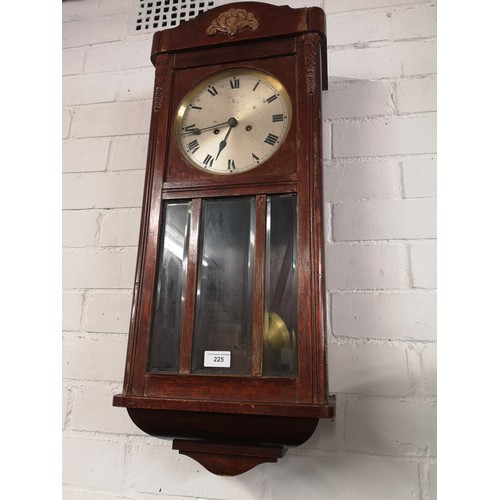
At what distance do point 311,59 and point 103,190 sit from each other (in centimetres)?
56

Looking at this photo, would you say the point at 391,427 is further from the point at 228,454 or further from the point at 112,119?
the point at 112,119

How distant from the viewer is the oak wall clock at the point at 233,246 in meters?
0.71

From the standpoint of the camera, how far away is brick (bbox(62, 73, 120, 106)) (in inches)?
46.6

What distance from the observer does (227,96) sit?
88 cm

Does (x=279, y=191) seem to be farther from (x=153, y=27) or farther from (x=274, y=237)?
(x=153, y=27)

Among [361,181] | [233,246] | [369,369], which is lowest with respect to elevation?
[369,369]

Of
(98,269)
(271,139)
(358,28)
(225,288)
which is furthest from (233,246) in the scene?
(358,28)

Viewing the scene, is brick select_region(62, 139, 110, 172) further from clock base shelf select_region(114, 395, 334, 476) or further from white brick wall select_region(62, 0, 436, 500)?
clock base shelf select_region(114, 395, 334, 476)

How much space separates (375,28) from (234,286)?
704 mm

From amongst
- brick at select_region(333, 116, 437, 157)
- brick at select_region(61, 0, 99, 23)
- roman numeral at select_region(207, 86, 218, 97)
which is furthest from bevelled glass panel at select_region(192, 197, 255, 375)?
brick at select_region(61, 0, 99, 23)

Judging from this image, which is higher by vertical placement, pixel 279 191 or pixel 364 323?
pixel 279 191

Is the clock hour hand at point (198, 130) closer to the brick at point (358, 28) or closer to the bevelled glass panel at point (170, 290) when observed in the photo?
the bevelled glass panel at point (170, 290)

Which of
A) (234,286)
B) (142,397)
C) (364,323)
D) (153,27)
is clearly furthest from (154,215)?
(153,27)

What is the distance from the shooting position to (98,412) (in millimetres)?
973
